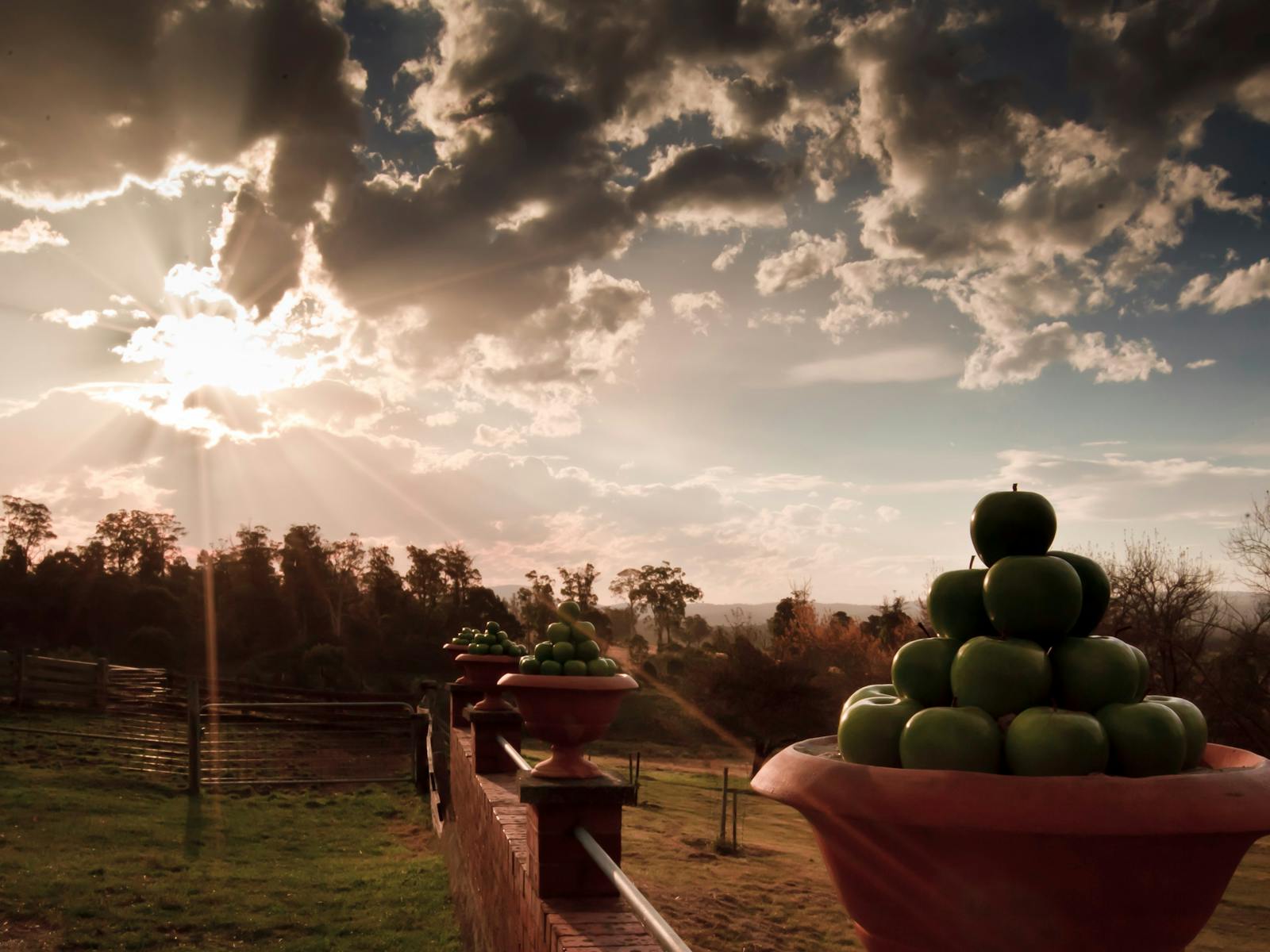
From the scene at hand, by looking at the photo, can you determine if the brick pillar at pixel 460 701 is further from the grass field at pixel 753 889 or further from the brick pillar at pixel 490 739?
the grass field at pixel 753 889

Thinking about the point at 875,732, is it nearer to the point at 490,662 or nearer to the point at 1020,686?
the point at 1020,686

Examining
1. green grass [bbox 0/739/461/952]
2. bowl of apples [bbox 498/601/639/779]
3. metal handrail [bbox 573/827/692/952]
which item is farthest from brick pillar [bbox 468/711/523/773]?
metal handrail [bbox 573/827/692/952]

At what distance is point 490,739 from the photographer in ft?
19.9

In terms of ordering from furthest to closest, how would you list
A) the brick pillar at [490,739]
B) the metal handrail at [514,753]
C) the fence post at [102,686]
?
1. the fence post at [102,686]
2. the brick pillar at [490,739]
3. the metal handrail at [514,753]

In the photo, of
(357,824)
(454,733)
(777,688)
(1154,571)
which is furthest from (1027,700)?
(1154,571)

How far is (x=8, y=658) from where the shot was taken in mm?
17797

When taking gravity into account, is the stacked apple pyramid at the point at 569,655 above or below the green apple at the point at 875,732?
below

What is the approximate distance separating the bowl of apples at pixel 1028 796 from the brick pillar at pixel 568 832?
2.29 meters

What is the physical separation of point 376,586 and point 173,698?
2027 cm

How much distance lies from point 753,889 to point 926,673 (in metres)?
11.5

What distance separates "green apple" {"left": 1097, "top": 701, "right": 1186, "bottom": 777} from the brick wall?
7.14 feet

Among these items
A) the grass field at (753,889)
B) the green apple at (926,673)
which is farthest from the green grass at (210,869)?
the green apple at (926,673)

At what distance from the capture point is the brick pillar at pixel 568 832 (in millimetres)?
3236

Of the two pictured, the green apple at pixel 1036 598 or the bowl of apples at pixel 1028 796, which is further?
the green apple at pixel 1036 598
